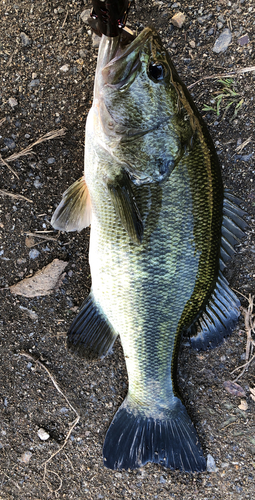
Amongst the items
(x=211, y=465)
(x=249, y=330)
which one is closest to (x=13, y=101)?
(x=249, y=330)

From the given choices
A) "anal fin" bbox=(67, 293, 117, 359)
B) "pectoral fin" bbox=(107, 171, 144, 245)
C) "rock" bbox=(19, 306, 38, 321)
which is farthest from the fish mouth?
"rock" bbox=(19, 306, 38, 321)

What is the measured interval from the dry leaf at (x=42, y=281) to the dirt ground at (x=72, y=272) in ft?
0.13

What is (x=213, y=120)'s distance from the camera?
1.73 meters

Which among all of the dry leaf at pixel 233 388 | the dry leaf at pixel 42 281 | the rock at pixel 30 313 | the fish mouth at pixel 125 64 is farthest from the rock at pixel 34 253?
the dry leaf at pixel 233 388

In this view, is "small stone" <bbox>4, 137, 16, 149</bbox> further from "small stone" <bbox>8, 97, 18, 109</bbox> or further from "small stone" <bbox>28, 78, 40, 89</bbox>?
"small stone" <bbox>28, 78, 40, 89</bbox>

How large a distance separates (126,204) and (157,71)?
1.83ft

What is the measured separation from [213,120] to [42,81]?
1.07 m

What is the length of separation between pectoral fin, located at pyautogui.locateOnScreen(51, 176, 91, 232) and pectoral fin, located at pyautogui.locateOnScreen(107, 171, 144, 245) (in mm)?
288

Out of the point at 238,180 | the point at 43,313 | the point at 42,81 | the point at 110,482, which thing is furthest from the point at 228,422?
the point at 42,81

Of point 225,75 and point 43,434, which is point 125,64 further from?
point 43,434

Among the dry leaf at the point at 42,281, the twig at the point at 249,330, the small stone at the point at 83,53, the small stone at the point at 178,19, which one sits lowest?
the twig at the point at 249,330

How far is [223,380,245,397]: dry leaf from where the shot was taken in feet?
6.23

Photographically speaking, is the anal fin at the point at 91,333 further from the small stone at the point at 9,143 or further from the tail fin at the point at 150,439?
the small stone at the point at 9,143

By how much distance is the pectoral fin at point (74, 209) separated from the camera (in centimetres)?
151
